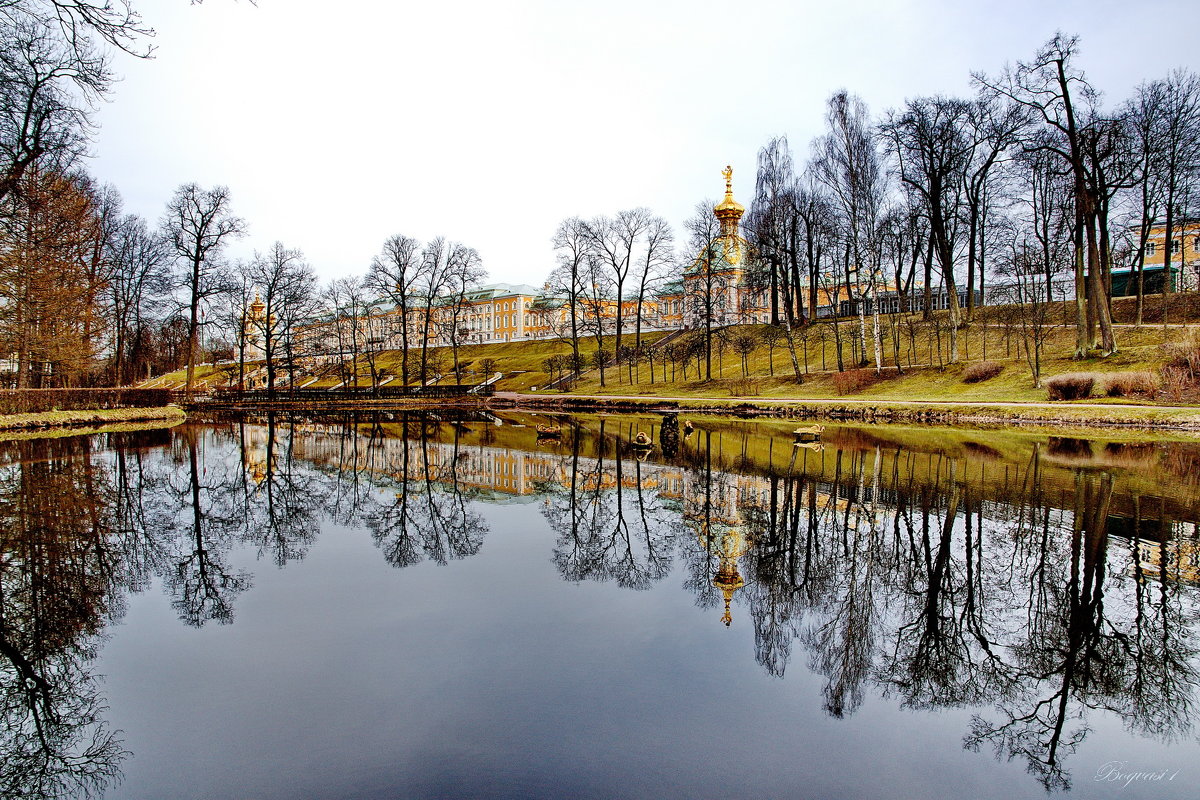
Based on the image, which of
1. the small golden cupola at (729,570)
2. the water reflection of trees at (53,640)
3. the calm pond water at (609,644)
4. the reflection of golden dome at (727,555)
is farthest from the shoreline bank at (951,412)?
the water reflection of trees at (53,640)

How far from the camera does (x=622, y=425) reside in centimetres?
2617

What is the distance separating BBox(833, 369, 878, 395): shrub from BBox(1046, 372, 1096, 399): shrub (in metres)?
8.98

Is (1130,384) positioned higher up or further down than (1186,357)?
further down

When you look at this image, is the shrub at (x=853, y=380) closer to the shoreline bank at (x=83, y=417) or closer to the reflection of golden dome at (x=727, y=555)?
the reflection of golden dome at (x=727, y=555)

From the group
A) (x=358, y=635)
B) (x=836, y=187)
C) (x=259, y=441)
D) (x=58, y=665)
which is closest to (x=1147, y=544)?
(x=358, y=635)

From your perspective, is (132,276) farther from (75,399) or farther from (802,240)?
(802,240)

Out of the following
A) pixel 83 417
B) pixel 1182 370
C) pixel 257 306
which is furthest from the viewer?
pixel 257 306

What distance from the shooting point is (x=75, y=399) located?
2622 centimetres

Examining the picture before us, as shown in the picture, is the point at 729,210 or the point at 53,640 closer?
the point at 53,640

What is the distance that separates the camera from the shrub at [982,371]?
2825 cm

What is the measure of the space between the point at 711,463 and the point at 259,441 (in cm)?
1504
